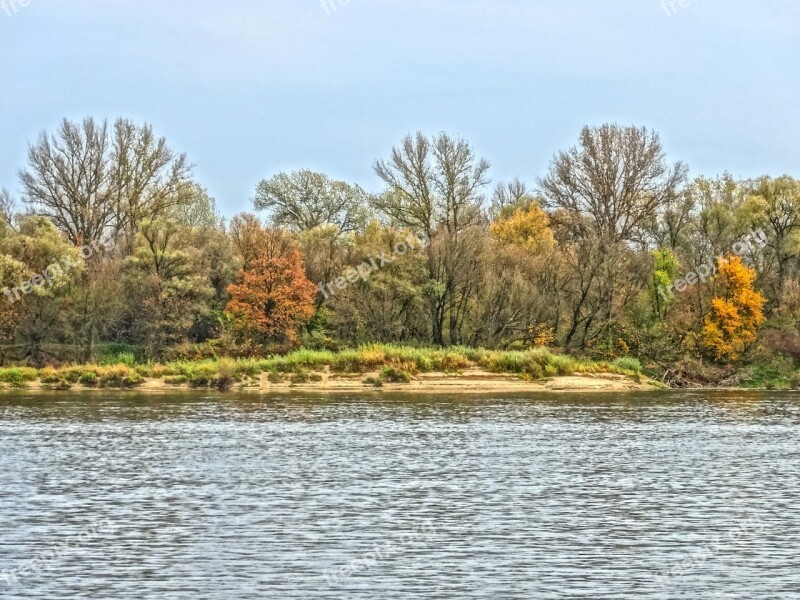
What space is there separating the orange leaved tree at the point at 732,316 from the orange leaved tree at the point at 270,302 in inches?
1115

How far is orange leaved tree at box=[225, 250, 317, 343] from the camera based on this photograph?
78.4 meters

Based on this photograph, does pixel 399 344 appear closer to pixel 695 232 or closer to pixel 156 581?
pixel 695 232

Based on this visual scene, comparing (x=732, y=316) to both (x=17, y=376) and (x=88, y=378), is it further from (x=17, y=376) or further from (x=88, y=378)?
(x=17, y=376)

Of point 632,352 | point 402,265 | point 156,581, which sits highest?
point 402,265

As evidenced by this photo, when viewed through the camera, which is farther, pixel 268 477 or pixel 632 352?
pixel 632 352

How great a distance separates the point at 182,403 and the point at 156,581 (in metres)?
41.0

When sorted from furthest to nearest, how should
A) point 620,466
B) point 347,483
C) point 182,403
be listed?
point 182,403 < point 620,466 < point 347,483

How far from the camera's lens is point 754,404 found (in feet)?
199

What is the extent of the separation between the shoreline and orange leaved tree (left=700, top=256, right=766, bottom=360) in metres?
7.54

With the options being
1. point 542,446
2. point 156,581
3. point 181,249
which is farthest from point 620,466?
point 181,249

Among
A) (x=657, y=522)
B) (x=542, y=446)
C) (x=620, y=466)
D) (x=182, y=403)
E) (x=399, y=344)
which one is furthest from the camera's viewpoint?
(x=399, y=344)

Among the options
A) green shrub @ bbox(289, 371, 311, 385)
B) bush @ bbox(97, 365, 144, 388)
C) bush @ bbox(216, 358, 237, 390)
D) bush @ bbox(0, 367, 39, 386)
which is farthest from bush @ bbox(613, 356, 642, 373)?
bush @ bbox(0, 367, 39, 386)

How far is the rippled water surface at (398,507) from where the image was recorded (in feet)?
65.2

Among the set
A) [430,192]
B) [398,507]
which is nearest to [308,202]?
[430,192]
